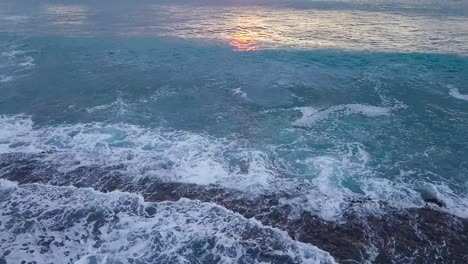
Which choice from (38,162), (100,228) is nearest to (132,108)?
(38,162)

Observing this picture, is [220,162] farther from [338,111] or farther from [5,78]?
[5,78]

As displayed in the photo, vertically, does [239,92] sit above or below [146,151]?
above

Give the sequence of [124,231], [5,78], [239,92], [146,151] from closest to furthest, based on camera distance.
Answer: [124,231]
[146,151]
[239,92]
[5,78]

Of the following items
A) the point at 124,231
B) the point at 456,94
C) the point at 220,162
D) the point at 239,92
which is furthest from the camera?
the point at 239,92

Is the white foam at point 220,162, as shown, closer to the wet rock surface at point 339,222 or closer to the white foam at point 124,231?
the wet rock surface at point 339,222

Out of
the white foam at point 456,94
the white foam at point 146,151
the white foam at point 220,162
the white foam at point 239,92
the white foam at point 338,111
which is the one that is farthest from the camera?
the white foam at point 239,92

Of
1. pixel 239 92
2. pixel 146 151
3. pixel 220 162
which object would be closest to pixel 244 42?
pixel 239 92

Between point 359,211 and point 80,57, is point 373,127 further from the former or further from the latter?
point 80,57

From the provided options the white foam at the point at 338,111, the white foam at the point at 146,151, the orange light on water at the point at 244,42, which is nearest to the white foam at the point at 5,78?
the white foam at the point at 146,151
